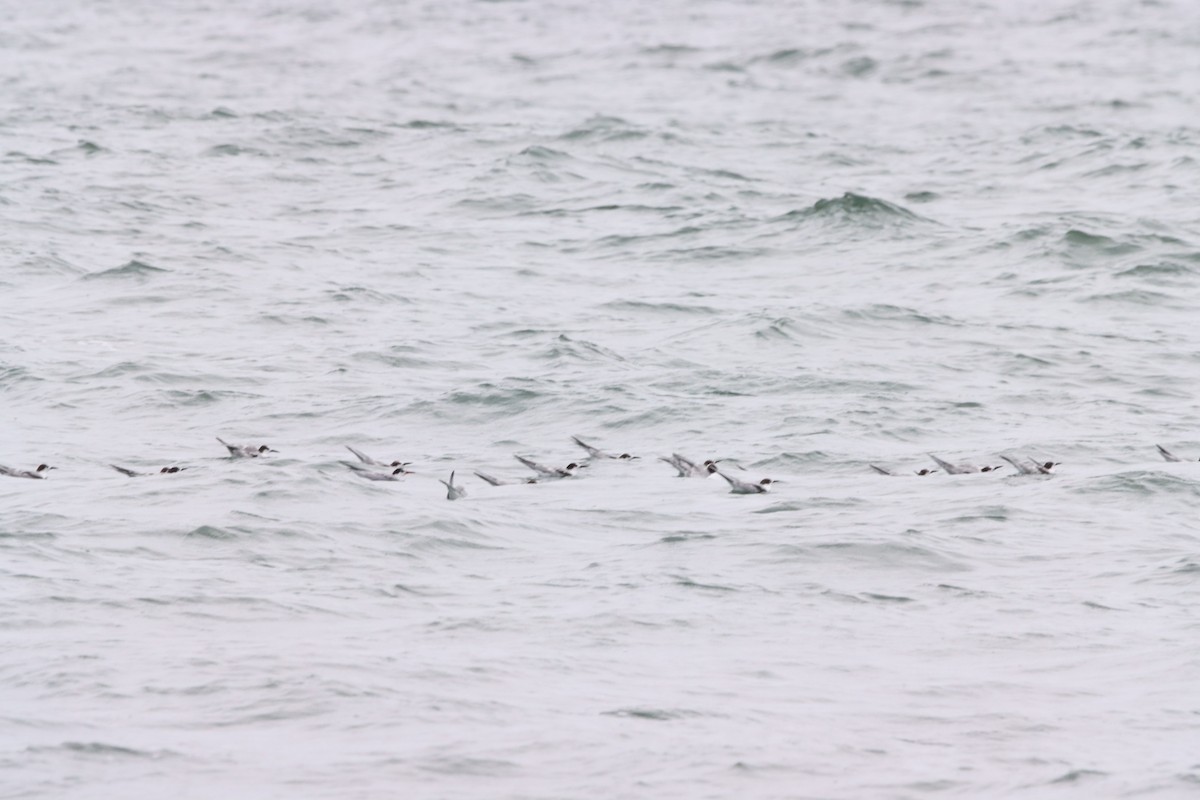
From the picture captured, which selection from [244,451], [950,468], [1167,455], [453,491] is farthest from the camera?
[1167,455]

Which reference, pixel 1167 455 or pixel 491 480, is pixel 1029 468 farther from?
pixel 491 480

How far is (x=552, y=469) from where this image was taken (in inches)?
658

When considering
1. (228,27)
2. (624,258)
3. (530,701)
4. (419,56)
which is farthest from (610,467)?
(228,27)

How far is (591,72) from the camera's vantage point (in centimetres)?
4741

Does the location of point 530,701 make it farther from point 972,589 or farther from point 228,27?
point 228,27

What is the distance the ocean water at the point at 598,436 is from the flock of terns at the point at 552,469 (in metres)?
0.21

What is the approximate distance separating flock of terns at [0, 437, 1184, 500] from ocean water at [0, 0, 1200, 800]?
0.68ft

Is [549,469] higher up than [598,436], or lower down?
higher up

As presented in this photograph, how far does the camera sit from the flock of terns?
52.4ft

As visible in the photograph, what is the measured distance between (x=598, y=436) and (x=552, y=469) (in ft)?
6.39

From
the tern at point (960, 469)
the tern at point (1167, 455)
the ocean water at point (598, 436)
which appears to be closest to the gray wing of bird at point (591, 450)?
the ocean water at point (598, 436)

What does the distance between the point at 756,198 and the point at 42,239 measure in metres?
11.3

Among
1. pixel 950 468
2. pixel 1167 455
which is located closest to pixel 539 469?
pixel 950 468

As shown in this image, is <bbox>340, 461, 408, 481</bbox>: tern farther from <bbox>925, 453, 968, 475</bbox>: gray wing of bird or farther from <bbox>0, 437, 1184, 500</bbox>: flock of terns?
<bbox>925, 453, 968, 475</bbox>: gray wing of bird
